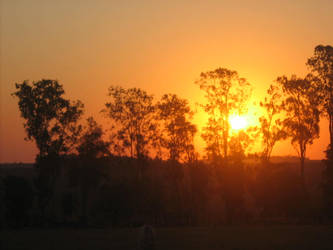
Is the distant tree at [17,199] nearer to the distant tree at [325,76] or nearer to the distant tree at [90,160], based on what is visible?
the distant tree at [90,160]

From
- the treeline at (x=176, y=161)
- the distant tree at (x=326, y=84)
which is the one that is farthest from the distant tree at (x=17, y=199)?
the distant tree at (x=326, y=84)

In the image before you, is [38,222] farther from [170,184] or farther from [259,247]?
[259,247]

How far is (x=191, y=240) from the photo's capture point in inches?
1293

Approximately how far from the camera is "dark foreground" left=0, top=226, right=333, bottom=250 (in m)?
29.9

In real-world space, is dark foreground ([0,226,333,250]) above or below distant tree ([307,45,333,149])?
below

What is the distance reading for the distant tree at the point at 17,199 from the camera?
53594mm

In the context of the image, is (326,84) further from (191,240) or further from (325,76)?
(191,240)

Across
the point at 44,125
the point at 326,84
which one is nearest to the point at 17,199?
the point at 44,125

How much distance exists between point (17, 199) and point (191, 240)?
28.0m

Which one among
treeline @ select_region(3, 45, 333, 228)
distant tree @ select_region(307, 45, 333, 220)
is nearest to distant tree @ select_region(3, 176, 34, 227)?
treeline @ select_region(3, 45, 333, 228)

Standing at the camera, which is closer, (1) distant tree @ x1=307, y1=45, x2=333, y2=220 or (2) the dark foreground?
(2) the dark foreground

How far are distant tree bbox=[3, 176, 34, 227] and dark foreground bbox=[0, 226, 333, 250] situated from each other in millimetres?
17033

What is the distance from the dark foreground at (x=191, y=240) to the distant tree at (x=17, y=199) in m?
17.0

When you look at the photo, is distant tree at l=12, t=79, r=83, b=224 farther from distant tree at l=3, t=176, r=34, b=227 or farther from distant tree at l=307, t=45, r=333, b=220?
distant tree at l=307, t=45, r=333, b=220
